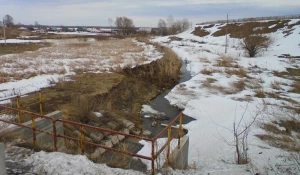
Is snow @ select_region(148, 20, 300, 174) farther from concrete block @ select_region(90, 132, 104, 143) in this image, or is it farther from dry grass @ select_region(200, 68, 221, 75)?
concrete block @ select_region(90, 132, 104, 143)

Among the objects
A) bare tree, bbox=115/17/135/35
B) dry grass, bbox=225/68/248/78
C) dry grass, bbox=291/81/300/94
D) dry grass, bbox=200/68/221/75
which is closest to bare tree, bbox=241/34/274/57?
dry grass, bbox=225/68/248/78

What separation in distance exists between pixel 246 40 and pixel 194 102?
1944cm

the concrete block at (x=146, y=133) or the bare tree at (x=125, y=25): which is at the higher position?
the bare tree at (x=125, y=25)

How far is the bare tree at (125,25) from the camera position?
102 metres

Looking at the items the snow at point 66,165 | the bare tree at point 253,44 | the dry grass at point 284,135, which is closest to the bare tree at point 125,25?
the bare tree at point 253,44

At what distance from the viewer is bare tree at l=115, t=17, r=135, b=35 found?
4028 inches

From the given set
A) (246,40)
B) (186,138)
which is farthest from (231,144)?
(246,40)

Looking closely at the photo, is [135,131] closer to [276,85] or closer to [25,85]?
[25,85]

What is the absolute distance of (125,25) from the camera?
337 feet

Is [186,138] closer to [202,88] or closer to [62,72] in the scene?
[202,88]

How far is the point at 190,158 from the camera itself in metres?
8.00

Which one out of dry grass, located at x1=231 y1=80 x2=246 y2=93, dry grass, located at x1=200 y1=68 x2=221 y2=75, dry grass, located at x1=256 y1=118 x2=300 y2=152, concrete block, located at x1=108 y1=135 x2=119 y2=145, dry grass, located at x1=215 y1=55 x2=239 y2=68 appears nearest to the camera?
dry grass, located at x1=256 y1=118 x2=300 y2=152

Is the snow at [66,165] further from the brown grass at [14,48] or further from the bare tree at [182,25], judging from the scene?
the bare tree at [182,25]

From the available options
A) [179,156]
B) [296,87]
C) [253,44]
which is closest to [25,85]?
[179,156]
